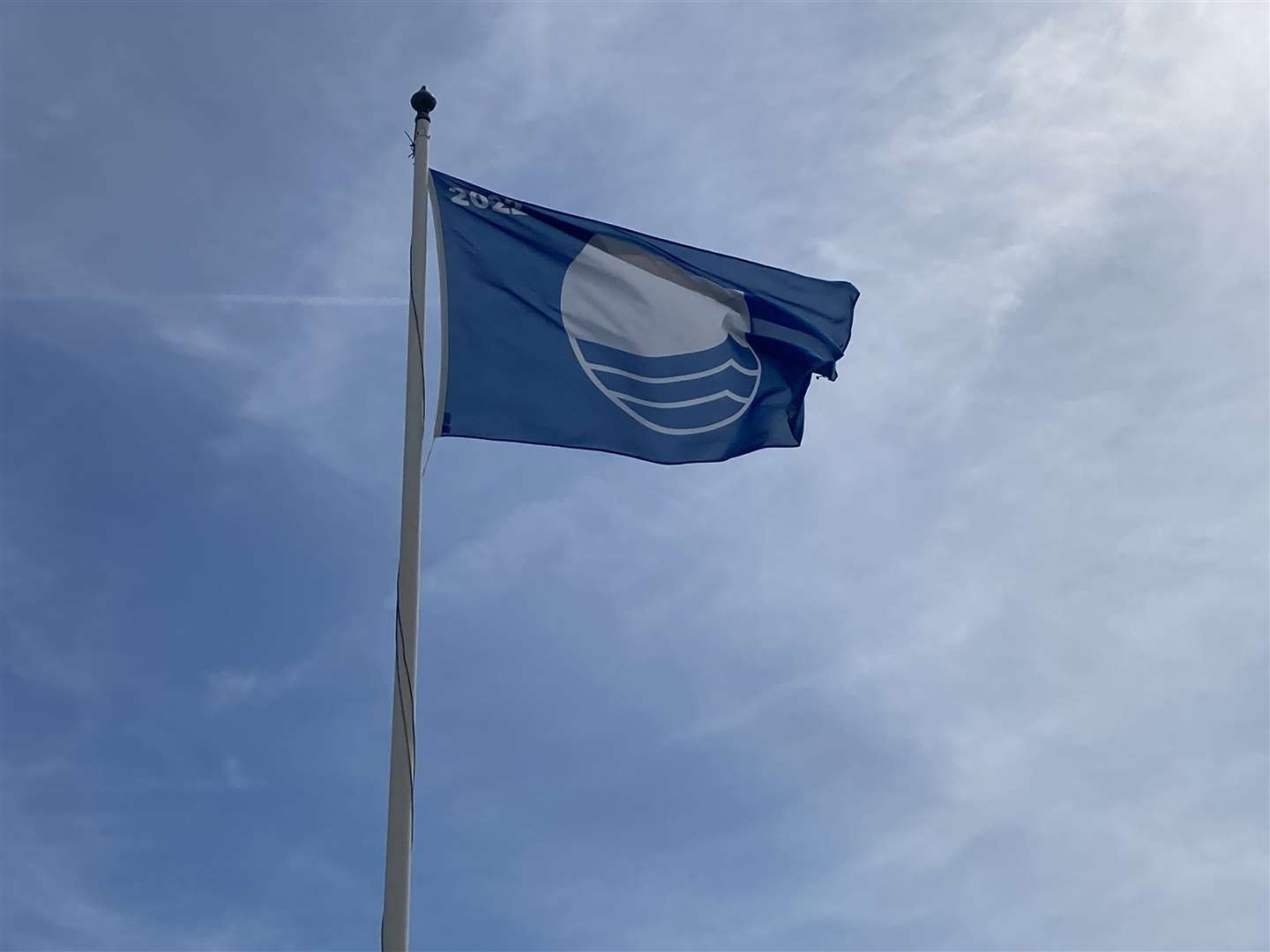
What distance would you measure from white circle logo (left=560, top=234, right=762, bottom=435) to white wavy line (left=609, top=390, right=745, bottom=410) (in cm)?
1

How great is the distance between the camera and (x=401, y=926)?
45.2 feet

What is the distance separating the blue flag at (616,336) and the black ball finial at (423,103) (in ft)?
2.38

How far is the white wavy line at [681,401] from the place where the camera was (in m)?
18.9

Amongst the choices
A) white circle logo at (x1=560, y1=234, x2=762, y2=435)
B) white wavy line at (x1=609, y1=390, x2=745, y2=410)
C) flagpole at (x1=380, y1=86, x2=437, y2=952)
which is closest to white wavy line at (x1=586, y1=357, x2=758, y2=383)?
white circle logo at (x1=560, y1=234, x2=762, y2=435)

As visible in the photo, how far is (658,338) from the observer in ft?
64.8

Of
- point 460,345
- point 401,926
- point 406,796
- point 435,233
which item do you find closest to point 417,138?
point 435,233

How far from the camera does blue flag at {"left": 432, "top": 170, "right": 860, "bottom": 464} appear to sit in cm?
1783

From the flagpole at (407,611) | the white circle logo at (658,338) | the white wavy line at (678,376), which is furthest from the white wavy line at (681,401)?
the flagpole at (407,611)

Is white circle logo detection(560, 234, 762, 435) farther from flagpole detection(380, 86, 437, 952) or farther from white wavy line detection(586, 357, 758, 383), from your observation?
flagpole detection(380, 86, 437, 952)

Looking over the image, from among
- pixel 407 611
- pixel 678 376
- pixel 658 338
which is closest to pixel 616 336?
pixel 658 338

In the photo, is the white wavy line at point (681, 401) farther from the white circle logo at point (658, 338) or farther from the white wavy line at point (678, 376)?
the white wavy line at point (678, 376)

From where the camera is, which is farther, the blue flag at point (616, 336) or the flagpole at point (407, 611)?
the blue flag at point (616, 336)

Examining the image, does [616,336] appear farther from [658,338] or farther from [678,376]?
[678,376]

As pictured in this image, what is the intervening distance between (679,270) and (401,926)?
30.8ft
